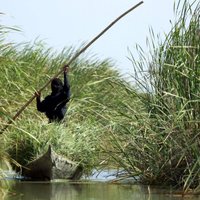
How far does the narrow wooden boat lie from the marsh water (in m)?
0.44

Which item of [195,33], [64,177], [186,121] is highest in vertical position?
[195,33]

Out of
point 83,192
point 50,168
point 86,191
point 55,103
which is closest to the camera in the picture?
point 83,192

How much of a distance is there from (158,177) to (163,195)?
124 cm

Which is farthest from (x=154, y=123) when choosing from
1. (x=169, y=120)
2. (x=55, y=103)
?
(x=55, y=103)

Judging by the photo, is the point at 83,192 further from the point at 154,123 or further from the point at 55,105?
the point at 55,105

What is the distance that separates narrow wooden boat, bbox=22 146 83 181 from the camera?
13414mm

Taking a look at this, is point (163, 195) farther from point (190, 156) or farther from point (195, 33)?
point (195, 33)

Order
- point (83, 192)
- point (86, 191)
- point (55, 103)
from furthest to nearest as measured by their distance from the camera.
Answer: point (55, 103) → point (86, 191) → point (83, 192)

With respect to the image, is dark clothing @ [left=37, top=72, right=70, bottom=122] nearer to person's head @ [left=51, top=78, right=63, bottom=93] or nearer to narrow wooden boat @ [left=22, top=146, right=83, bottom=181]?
person's head @ [left=51, top=78, right=63, bottom=93]

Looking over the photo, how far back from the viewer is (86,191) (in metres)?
11.6

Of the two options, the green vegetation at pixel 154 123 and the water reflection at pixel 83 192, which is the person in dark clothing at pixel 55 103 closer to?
the green vegetation at pixel 154 123

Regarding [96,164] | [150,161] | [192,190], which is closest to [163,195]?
[192,190]

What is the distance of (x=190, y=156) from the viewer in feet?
38.5

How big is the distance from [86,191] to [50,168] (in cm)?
→ 208
